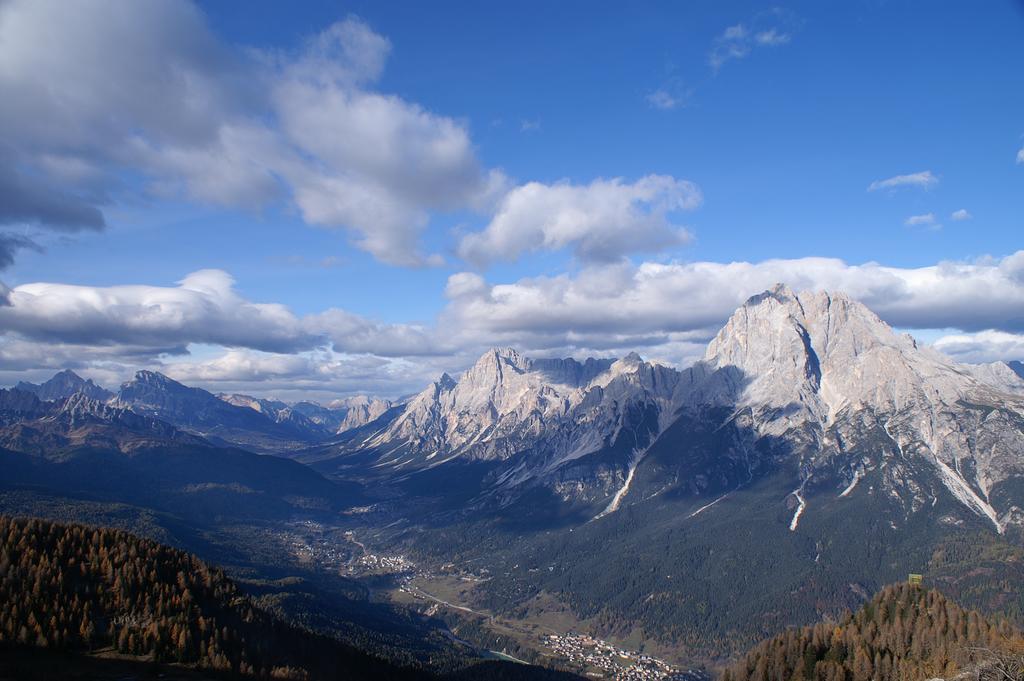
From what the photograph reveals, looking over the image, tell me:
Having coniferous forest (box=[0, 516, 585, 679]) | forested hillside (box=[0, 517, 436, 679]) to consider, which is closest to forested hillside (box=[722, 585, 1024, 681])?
coniferous forest (box=[0, 516, 585, 679])

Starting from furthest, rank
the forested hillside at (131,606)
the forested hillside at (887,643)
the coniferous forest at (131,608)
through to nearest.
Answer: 1. the forested hillside at (887,643)
2. the forested hillside at (131,606)
3. the coniferous forest at (131,608)

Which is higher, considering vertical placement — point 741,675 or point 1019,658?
point 1019,658

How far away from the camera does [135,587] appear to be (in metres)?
134

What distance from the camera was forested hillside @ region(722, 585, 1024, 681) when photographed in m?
133

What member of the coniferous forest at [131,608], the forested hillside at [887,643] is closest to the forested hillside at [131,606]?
the coniferous forest at [131,608]

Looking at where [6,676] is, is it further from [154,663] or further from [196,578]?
[196,578]

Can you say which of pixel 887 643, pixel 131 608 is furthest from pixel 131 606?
pixel 887 643

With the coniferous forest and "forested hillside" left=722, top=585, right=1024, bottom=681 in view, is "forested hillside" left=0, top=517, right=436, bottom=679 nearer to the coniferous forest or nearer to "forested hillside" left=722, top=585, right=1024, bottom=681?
the coniferous forest

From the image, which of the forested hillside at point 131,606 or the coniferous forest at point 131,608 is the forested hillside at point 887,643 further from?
the forested hillside at point 131,606

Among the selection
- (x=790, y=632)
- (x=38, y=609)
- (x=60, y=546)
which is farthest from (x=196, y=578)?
(x=790, y=632)

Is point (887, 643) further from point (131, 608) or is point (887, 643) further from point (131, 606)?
point (131, 606)

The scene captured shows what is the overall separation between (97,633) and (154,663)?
13305 mm

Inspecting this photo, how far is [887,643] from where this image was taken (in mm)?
148000

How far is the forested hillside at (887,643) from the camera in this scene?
133m
